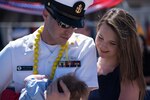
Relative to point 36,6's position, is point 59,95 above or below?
below

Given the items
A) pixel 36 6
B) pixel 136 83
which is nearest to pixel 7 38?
pixel 36 6

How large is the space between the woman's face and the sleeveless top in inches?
7.2

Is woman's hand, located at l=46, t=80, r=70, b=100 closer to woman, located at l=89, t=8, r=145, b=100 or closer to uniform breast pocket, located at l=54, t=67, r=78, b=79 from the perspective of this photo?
uniform breast pocket, located at l=54, t=67, r=78, b=79

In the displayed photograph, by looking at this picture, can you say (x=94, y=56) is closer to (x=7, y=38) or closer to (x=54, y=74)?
(x=54, y=74)

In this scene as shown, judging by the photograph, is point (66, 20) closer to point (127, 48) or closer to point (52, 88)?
point (52, 88)

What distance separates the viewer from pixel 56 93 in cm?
291

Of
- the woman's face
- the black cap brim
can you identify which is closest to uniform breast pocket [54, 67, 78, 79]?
the black cap brim

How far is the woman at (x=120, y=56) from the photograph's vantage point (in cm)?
366

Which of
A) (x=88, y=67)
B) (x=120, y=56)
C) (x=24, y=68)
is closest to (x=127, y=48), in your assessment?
(x=120, y=56)

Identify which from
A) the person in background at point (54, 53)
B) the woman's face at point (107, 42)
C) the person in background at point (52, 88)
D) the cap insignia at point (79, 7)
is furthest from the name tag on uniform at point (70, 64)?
the woman's face at point (107, 42)

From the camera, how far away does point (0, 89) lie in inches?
126

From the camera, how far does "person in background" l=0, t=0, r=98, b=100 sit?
122 inches

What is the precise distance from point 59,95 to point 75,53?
0.38m

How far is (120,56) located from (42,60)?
76cm
